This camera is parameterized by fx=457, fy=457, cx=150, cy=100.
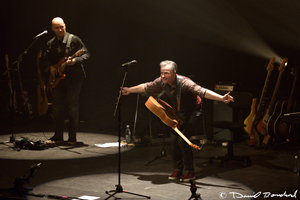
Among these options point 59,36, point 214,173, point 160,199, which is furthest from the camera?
point 59,36

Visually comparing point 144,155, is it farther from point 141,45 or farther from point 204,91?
point 141,45

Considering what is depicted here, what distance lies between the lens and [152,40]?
41.5ft

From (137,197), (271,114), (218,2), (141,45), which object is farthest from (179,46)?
(137,197)

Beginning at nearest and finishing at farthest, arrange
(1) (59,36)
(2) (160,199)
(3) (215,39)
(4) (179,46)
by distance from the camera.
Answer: (2) (160,199)
(1) (59,36)
(3) (215,39)
(4) (179,46)

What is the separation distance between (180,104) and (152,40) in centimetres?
741

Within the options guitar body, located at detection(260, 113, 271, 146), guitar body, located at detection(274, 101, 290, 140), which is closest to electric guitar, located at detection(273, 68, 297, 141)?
guitar body, located at detection(274, 101, 290, 140)

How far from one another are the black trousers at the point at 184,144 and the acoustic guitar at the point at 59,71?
2.32 m

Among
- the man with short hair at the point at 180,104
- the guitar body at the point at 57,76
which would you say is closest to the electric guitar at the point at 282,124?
the man with short hair at the point at 180,104

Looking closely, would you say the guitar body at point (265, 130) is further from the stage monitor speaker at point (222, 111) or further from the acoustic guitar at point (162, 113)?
the acoustic guitar at point (162, 113)

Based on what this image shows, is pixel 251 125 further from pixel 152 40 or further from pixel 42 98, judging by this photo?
pixel 152 40

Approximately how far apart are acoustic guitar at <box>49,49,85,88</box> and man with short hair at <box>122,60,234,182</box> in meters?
1.81

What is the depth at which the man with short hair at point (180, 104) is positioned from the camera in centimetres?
530

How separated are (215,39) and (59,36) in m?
5.14

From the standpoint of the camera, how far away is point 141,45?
12742 mm
